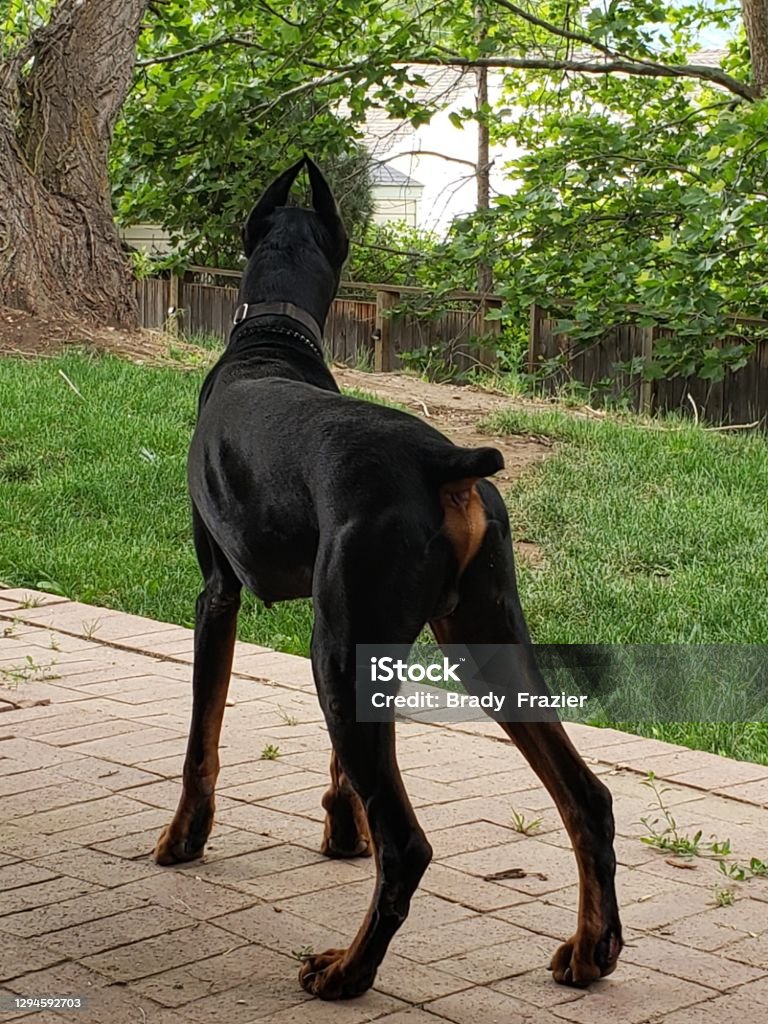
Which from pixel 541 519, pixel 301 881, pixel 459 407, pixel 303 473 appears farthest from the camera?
pixel 459 407

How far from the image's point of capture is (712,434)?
1052 centimetres

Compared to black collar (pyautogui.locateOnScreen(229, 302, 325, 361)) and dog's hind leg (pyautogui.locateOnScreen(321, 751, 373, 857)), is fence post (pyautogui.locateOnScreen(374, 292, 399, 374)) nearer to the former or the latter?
black collar (pyautogui.locateOnScreen(229, 302, 325, 361))

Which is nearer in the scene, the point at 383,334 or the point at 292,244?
the point at 292,244

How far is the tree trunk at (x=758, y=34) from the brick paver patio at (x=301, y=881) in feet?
33.0

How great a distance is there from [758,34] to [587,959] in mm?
12133

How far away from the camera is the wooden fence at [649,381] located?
1491 centimetres

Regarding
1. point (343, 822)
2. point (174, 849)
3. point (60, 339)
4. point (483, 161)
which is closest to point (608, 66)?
point (60, 339)

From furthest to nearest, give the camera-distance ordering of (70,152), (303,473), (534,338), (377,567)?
(534,338)
(70,152)
(303,473)
(377,567)

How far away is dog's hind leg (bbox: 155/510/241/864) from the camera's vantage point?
391 cm

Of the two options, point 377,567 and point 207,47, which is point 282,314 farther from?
point 207,47

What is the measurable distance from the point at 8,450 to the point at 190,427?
3.86ft

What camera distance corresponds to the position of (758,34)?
13633 millimetres

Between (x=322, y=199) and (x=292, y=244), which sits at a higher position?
(x=322, y=199)

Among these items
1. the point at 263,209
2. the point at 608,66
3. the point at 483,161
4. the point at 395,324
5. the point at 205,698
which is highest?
the point at 483,161
